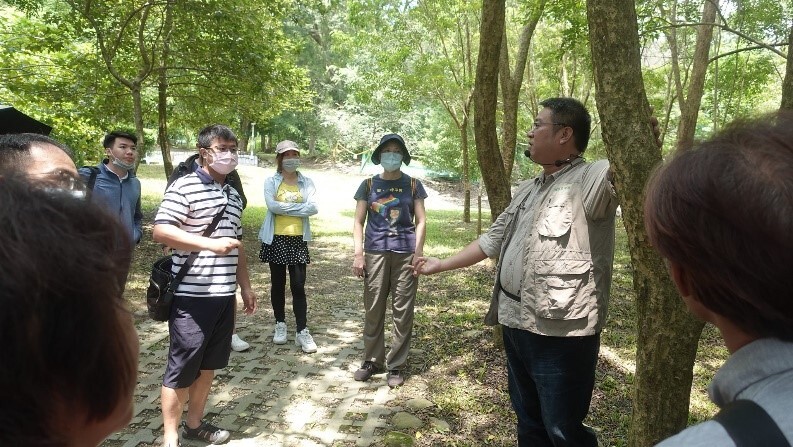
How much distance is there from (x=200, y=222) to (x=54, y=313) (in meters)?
2.40

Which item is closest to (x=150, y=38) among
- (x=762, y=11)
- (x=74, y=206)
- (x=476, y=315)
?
(x=476, y=315)

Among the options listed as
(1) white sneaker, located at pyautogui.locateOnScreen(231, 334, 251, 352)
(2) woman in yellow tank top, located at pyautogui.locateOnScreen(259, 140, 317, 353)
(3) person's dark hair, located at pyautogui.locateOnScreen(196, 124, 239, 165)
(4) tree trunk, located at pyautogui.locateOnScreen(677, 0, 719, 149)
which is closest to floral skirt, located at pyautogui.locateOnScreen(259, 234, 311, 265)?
(2) woman in yellow tank top, located at pyautogui.locateOnScreen(259, 140, 317, 353)

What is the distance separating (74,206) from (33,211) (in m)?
0.06

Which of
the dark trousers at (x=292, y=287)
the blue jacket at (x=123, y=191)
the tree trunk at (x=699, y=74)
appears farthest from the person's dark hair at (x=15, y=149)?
the tree trunk at (x=699, y=74)

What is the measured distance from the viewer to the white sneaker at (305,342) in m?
4.96

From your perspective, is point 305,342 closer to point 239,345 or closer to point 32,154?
point 239,345

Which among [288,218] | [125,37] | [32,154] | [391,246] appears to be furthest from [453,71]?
[32,154]

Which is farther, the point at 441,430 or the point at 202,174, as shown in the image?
the point at 441,430

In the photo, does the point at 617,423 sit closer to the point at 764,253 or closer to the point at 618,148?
the point at 618,148

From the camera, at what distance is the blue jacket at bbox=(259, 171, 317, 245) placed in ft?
15.6

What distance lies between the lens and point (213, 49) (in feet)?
26.5

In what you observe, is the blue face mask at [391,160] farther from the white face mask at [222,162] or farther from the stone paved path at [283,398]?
the stone paved path at [283,398]

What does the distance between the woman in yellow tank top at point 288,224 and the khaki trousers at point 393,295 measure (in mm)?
784

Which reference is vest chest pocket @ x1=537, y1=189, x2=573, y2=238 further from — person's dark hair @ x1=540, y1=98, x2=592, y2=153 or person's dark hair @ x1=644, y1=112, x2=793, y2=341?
person's dark hair @ x1=644, y1=112, x2=793, y2=341
